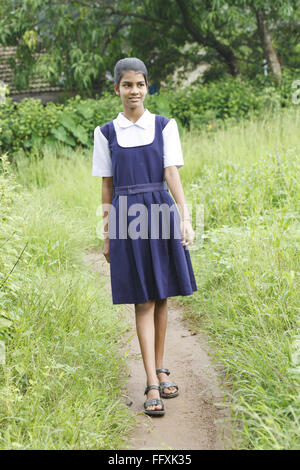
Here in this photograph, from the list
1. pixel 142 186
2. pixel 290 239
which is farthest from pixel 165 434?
pixel 290 239

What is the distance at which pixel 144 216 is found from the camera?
302cm

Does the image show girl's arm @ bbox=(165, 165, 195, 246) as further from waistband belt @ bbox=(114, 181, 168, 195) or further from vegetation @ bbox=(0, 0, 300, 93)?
vegetation @ bbox=(0, 0, 300, 93)

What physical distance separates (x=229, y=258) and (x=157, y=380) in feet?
5.00

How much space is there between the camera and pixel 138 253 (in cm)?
304

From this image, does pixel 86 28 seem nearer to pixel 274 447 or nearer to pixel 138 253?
pixel 138 253

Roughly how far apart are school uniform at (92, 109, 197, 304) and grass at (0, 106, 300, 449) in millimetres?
579

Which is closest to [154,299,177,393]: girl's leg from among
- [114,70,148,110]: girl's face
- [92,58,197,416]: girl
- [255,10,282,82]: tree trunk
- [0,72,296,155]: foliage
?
[92,58,197,416]: girl

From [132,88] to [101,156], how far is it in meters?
0.43

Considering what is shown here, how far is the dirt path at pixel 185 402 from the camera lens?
9.02ft

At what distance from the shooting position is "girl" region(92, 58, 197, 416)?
9.95 ft

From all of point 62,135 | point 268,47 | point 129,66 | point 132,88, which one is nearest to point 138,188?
point 132,88

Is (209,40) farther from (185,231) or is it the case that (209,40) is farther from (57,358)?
(57,358)

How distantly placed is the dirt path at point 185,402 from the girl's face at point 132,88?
5.50ft

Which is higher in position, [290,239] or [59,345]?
[290,239]
